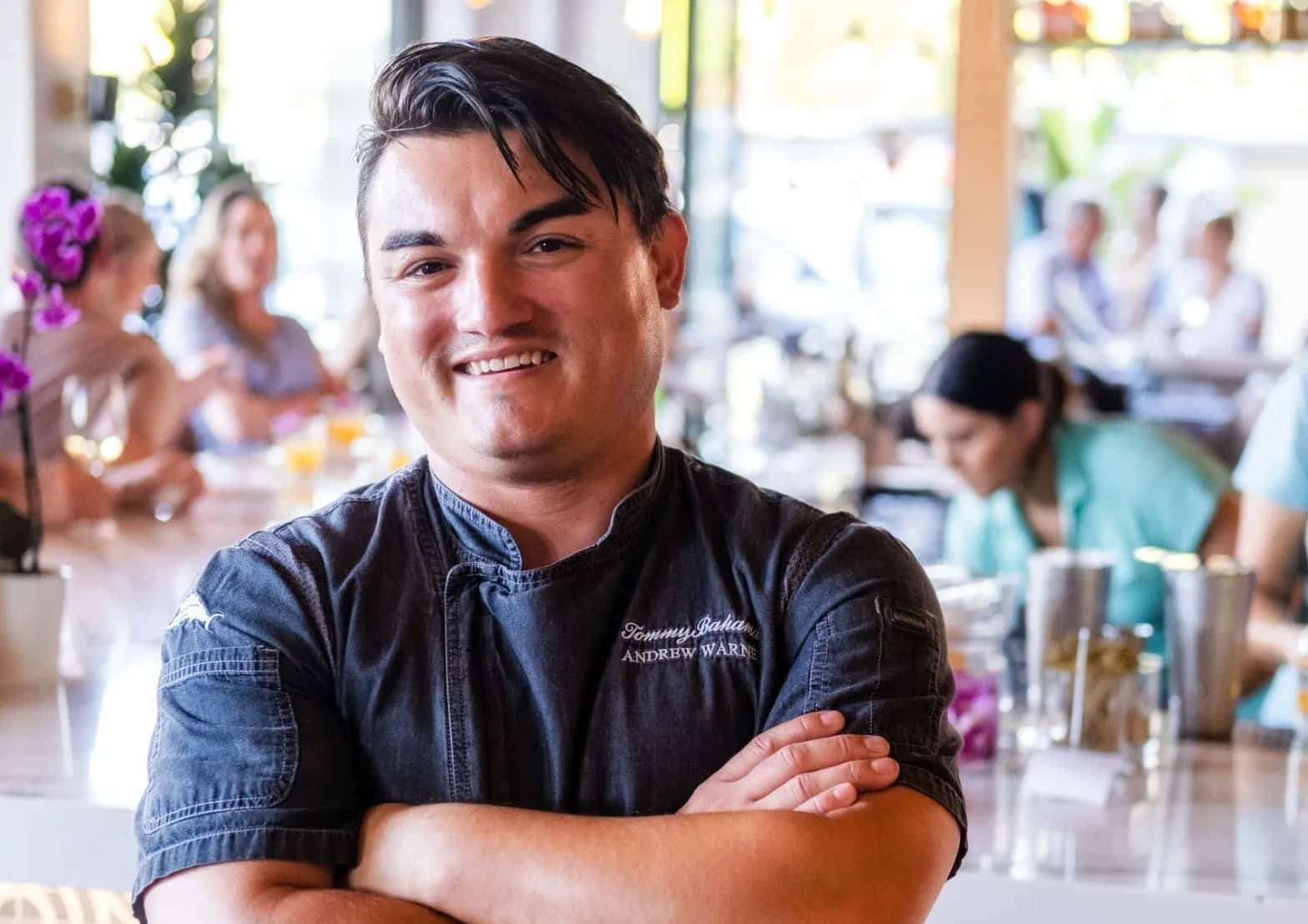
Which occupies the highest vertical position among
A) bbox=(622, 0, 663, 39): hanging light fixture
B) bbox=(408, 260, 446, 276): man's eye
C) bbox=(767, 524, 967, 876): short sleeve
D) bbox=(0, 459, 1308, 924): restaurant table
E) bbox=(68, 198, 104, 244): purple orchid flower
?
bbox=(622, 0, 663, 39): hanging light fixture

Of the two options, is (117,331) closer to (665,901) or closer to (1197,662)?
(1197,662)

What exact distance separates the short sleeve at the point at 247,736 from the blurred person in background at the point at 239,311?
142 inches

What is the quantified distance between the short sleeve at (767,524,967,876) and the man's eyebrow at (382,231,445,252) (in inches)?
14.7

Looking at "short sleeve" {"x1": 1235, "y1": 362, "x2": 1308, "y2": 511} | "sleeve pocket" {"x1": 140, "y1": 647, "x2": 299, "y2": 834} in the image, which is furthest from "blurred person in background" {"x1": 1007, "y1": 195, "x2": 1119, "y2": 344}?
"sleeve pocket" {"x1": 140, "y1": 647, "x2": 299, "y2": 834}

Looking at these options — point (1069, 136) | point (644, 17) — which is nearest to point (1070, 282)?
point (644, 17)

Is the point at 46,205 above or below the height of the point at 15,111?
below

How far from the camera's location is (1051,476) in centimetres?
307

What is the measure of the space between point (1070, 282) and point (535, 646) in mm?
7803

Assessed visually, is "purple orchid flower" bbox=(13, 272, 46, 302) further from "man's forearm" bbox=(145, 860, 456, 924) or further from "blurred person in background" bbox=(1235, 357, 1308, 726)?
"blurred person in background" bbox=(1235, 357, 1308, 726)

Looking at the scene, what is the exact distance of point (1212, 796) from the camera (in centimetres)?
177

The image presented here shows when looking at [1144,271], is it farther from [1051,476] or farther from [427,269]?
[427,269]

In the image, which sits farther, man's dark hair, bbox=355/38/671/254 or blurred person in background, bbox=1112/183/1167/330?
blurred person in background, bbox=1112/183/1167/330

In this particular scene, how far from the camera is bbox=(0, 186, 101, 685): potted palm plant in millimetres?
2059

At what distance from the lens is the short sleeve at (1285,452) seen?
8.47ft
